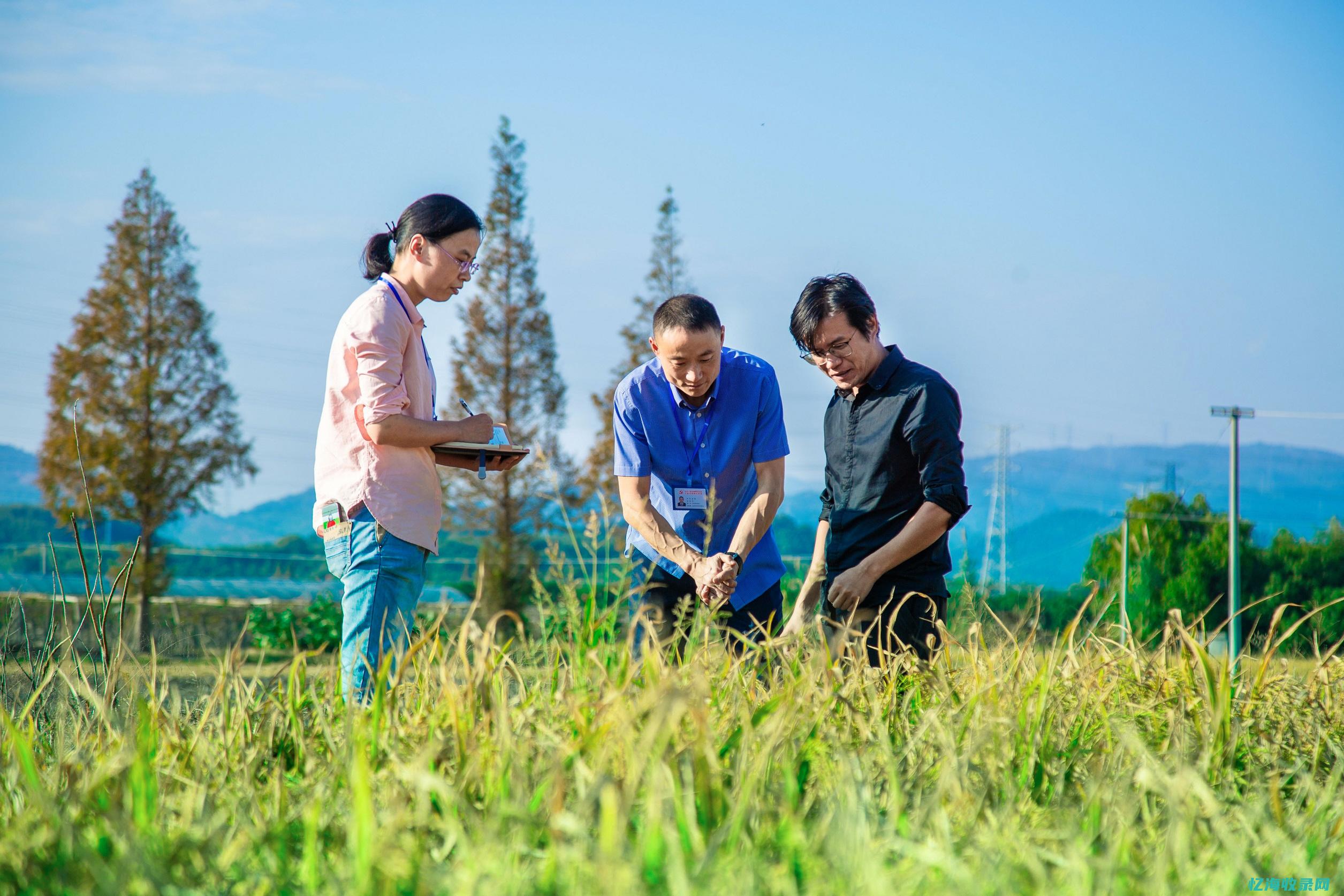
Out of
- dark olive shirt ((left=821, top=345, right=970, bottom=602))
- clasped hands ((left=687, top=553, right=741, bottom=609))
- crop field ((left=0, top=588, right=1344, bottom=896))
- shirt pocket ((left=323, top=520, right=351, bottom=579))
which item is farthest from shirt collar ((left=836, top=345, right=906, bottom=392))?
shirt pocket ((left=323, top=520, right=351, bottom=579))

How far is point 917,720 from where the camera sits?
2459 mm

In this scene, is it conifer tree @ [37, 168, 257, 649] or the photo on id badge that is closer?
the photo on id badge

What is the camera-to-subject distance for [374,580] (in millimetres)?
2729

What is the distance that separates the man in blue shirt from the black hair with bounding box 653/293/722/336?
0.25 feet

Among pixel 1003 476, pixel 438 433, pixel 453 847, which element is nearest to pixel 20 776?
pixel 453 847

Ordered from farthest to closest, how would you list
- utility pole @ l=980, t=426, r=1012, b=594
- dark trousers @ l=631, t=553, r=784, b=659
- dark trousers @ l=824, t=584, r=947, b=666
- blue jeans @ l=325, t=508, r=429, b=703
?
1. utility pole @ l=980, t=426, r=1012, b=594
2. dark trousers @ l=631, t=553, r=784, b=659
3. dark trousers @ l=824, t=584, r=947, b=666
4. blue jeans @ l=325, t=508, r=429, b=703

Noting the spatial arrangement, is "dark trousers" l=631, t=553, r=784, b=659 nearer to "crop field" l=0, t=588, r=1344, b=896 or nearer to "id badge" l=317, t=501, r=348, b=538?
"crop field" l=0, t=588, r=1344, b=896

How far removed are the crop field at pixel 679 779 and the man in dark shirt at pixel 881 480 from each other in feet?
1.27

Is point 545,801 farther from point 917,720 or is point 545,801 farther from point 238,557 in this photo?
point 238,557

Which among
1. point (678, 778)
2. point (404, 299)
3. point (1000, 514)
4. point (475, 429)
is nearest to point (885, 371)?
point (475, 429)

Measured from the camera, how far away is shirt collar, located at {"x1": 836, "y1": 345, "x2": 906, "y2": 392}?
3203 mm

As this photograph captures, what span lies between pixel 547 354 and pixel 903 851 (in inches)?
845

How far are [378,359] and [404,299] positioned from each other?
0.23m

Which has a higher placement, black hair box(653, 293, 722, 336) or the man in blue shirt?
black hair box(653, 293, 722, 336)
